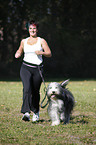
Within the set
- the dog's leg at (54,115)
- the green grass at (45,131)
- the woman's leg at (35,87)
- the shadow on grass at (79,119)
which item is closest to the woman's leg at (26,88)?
the woman's leg at (35,87)

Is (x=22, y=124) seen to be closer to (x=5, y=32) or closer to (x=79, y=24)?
(x=5, y=32)

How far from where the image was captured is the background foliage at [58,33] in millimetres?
30203

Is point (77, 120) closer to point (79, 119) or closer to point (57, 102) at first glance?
point (79, 119)

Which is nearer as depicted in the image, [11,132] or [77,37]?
[11,132]

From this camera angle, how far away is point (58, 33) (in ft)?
106

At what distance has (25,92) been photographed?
271 inches

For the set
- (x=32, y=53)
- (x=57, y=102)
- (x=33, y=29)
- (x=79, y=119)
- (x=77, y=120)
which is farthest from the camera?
(x=79, y=119)

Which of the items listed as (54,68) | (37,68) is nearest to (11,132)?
(37,68)

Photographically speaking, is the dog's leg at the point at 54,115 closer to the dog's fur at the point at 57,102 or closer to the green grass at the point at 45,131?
the dog's fur at the point at 57,102

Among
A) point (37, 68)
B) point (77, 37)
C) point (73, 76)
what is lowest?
point (73, 76)

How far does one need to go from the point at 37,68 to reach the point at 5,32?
24226mm

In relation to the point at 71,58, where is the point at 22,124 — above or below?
above

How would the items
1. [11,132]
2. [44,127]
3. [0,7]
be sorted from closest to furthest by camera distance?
[11,132] < [44,127] < [0,7]

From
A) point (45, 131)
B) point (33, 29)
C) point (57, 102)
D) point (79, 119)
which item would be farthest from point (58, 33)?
point (45, 131)
